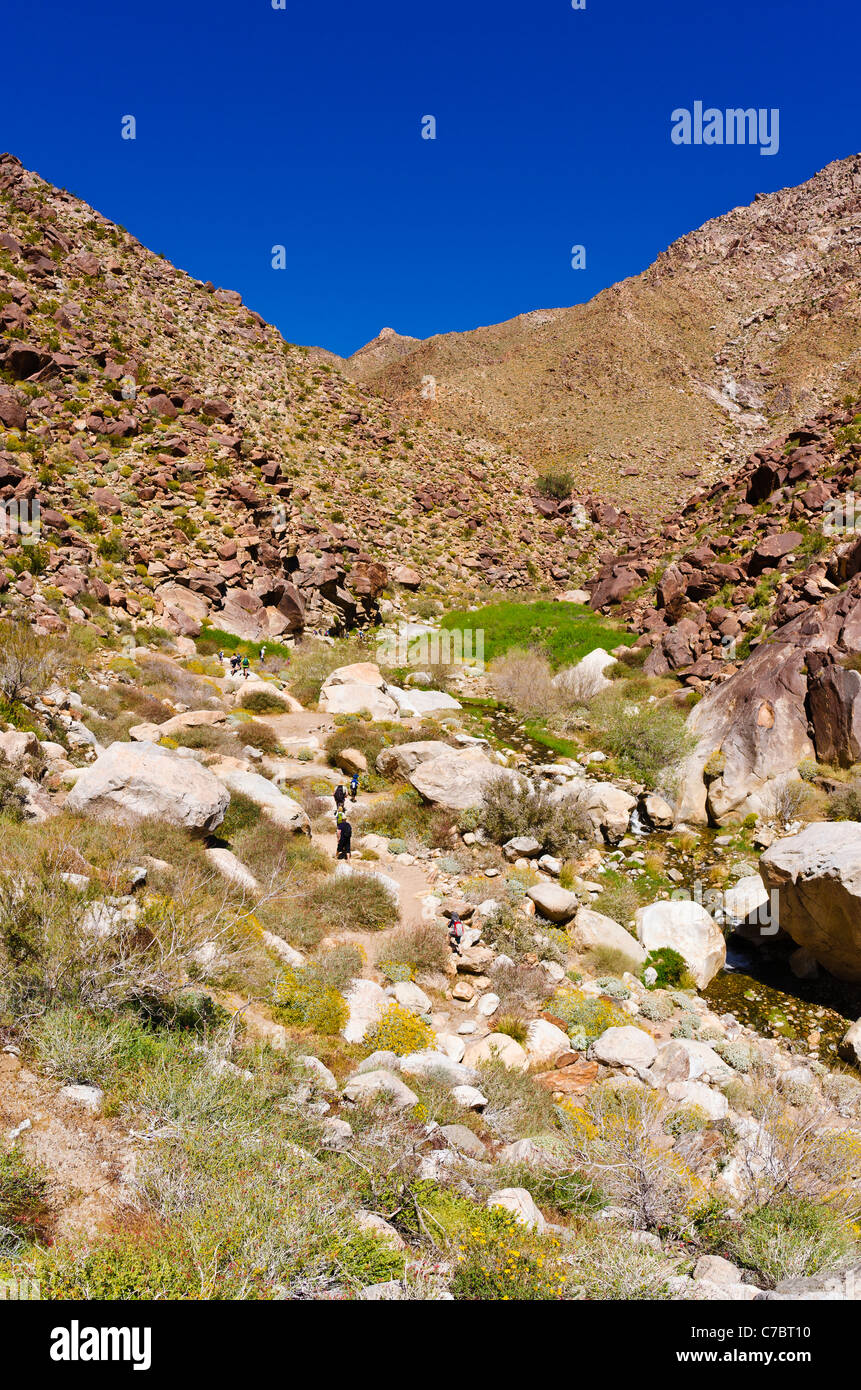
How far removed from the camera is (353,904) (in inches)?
360

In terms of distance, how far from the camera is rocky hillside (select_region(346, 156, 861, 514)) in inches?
1964

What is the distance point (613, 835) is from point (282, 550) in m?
18.1

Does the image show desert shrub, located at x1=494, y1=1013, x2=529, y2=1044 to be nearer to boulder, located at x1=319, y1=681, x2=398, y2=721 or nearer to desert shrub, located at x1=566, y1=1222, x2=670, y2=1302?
desert shrub, located at x1=566, y1=1222, x2=670, y2=1302

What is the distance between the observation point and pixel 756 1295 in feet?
12.2

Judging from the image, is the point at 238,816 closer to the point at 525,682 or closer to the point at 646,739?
the point at 646,739

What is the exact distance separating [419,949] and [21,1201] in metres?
5.63

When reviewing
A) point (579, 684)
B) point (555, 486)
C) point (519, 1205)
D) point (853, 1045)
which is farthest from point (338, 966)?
point (555, 486)

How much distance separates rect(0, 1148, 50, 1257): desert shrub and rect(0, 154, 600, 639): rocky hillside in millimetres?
15507

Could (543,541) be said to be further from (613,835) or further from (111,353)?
(613,835)

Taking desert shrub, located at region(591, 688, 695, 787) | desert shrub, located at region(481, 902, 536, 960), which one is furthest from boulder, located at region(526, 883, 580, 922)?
desert shrub, located at region(591, 688, 695, 787)

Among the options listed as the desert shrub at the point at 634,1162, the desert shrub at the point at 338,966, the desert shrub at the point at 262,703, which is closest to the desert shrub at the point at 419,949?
the desert shrub at the point at 338,966

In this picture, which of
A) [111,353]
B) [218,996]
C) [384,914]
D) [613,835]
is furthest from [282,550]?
[218,996]

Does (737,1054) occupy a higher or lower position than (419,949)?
lower

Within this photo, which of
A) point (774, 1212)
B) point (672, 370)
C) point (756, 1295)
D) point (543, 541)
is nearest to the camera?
point (756, 1295)
